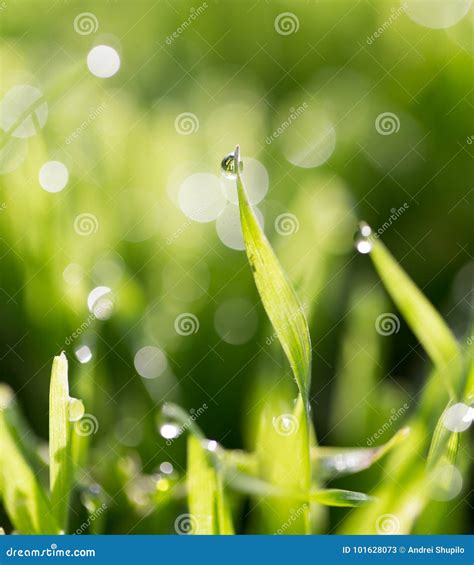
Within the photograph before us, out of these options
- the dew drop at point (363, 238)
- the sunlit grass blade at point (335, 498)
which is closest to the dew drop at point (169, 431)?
the sunlit grass blade at point (335, 498)

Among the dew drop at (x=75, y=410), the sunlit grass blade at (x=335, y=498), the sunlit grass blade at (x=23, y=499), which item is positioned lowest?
the sunlit grass blade at (x=335, y=498)

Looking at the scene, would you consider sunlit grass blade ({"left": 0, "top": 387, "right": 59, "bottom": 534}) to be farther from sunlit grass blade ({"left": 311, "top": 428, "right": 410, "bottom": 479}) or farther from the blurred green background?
sunlit grass blade ({"left": 311, "top": 428, "right": 410, "bottom": 479})

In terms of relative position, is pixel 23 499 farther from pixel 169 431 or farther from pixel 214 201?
pixel 214 201

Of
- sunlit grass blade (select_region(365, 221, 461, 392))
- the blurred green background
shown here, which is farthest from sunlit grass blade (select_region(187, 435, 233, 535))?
sunlit grass blade (select_region(365, 221, 461, 392))

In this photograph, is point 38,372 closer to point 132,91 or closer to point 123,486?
point 123,486

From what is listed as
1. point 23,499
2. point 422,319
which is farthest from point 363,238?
point 23,499

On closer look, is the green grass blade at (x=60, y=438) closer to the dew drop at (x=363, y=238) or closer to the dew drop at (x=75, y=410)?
the dew drop at (x=75, y=410)

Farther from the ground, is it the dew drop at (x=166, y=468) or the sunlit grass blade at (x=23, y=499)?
the sunlit grass blade at (x=23, y=499)
